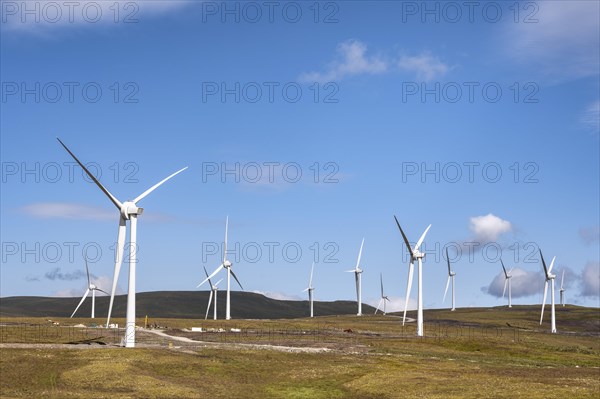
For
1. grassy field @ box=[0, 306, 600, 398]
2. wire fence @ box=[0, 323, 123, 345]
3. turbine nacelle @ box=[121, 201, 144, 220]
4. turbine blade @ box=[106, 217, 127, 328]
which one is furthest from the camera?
wire fence @ box=[0, 323, 123, 345]

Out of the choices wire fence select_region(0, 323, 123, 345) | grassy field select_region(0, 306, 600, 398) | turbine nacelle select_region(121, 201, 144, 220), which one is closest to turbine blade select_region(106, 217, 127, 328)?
turbine nacelle select_region(121, 201, 144, 220)

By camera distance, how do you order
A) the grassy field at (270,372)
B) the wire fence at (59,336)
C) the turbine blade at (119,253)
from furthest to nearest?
the wire fence at (59,336)
the turbine blade at (119,253)
the grassy field at (270,372)

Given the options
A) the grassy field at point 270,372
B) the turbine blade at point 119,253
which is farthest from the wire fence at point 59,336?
the turbine blade at point 119,253

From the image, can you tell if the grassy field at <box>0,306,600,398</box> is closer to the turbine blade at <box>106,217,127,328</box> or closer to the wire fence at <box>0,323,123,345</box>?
the wire fence at <box>0,323,123,345</box>

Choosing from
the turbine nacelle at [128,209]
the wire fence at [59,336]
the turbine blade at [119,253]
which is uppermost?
the turbine nacelle at [128,209]

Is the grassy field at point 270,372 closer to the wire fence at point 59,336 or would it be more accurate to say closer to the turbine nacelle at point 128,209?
the wire fence at point 59,336

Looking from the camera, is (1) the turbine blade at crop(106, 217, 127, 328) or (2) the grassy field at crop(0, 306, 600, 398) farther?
(1) the turbine blade at crop(106, 217, 127, 328)

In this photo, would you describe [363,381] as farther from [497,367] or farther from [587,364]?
[587,364]

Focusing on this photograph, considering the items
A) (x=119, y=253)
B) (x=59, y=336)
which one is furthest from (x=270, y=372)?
(x=59, y=336)

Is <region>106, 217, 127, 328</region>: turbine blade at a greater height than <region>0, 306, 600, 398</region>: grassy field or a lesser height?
greater

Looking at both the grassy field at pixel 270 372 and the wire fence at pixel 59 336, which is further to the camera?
the wire fence at pixel 59 336

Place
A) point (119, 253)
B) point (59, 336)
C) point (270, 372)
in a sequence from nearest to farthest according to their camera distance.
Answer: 1. point (270, 372)
2. point (119, 253)
3. point (59, 336)

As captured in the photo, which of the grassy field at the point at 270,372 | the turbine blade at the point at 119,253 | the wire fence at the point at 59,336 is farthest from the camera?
the wire fence at the point at 59,336

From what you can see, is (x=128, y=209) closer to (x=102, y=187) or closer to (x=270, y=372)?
(x=102, y=187)
